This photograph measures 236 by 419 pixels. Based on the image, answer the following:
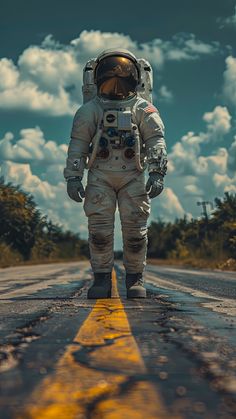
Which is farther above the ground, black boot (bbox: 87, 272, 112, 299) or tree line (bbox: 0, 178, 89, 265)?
tree line (bbox: 0, 178, 89, 265)

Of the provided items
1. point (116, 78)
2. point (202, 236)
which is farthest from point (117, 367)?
point (202, 236)

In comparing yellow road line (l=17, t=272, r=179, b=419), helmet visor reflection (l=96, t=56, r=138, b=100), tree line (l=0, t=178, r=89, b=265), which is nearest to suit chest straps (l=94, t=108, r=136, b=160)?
helmet visor reflection (l=96, t=56, r=138, b=100)

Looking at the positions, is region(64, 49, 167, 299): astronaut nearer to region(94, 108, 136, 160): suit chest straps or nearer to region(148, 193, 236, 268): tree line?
region(94, 108, 136, 160): suit chest straps

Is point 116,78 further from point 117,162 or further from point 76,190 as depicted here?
point 76,190

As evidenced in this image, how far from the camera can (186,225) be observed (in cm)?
7281

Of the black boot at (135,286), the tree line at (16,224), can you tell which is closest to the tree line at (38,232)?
the tree line at (16,224)

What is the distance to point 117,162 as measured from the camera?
17.0 ft

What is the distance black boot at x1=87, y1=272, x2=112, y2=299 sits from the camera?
483cm

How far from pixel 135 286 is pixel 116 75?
1966 millimetres

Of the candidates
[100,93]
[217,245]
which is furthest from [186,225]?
[100,93]

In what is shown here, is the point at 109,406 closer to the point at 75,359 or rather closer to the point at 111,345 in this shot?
the point at 75,359

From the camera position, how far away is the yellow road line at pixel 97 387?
1157 mm

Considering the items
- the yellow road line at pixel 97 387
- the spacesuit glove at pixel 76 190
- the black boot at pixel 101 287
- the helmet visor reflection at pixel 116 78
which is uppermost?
the helmet visor reflection at pixel 116 78

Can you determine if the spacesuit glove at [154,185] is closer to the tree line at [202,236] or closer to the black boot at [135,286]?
the black boot at [135,286]
